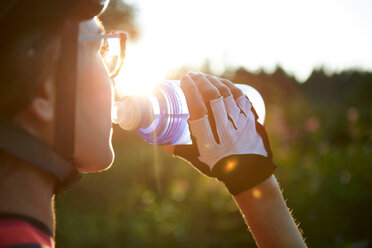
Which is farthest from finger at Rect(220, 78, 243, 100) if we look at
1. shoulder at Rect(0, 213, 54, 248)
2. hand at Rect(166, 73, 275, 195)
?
shoulder at Rect(0, 213, 54, 248)

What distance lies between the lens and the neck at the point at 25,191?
1286 millimetres

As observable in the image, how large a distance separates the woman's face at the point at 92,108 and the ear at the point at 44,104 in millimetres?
100

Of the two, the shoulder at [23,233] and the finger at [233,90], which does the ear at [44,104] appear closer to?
the shoulder at [23,233]

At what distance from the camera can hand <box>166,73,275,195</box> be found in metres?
1.86

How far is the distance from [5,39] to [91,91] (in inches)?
13.8

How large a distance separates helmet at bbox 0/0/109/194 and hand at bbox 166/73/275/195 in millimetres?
576

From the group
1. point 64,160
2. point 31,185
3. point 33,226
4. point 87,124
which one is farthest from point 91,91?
point 33,226

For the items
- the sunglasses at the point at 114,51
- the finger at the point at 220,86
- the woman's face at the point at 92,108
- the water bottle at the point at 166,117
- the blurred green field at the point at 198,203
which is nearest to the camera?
the woman's face at the point at 92,108

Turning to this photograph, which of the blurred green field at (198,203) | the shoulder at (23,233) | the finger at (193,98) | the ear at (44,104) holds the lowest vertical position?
the blurred green field at (198,203)

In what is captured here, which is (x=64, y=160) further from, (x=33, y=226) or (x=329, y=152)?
(x=329, y=152)

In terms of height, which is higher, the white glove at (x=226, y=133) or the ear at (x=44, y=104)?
the ear at (x=44, y=104)

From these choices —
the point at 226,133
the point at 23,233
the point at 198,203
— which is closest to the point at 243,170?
the point at 226,133

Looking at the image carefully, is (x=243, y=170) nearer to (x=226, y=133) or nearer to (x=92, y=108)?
(x=226, y=133)

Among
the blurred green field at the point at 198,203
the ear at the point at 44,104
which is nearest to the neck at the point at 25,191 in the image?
the ear at the point at 44,104
